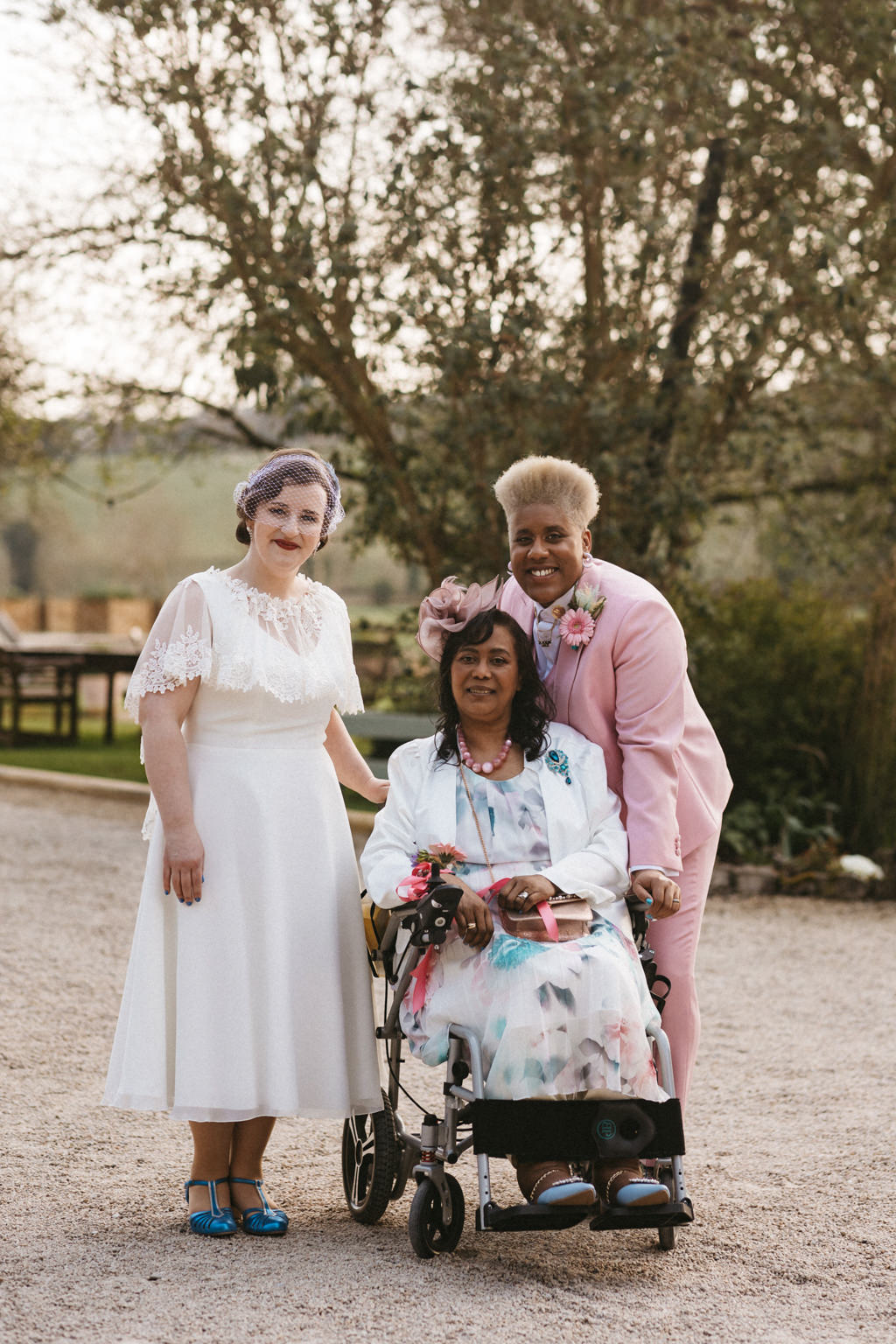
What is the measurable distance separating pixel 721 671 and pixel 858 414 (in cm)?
323

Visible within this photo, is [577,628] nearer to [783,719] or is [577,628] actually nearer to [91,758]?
[783,719]

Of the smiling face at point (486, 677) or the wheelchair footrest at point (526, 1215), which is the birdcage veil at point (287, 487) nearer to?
the smiling face at point (486, 677)

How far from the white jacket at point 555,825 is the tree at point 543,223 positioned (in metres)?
5.34

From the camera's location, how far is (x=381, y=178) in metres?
8.90

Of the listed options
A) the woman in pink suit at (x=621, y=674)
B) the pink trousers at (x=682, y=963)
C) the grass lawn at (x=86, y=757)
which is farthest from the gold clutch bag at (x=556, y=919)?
the grass lawn at (x=86, y=757)

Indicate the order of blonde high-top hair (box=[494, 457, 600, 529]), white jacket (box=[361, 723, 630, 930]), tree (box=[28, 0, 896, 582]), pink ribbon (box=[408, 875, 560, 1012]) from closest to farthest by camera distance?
pink ribbon (box=[408, 875, 560, 1012]), white jacket (box=[361, 723, 630, 930]), blonde high-top hair (box=[494, 457, 600, 529]), tree (box=[28, 0, 896, 582])

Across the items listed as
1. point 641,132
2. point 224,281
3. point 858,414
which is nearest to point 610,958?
point 641,132

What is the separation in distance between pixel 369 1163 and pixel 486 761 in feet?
3.43

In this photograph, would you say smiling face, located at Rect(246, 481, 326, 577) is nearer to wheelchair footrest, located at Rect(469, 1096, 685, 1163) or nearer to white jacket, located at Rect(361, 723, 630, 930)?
white jacket, located at Rect(361, 723, 630, 930)

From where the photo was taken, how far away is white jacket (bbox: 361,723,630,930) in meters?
3.33

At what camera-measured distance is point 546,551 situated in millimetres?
3592

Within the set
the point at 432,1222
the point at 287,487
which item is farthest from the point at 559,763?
the point at 432,1222

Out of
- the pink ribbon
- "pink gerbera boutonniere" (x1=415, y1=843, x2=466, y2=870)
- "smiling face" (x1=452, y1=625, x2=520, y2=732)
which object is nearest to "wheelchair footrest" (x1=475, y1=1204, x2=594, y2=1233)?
the pink ribbon

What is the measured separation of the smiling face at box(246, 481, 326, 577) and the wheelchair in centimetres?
86
